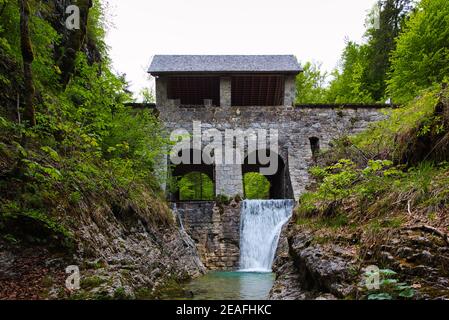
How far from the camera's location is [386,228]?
116 inches

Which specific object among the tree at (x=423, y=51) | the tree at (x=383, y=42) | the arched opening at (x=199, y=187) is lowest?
the arched opening at (x=199, y=187)

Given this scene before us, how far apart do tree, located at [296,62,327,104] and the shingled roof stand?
270 inches

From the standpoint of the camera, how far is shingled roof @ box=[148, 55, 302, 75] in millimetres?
13820

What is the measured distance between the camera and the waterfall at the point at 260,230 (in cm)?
993

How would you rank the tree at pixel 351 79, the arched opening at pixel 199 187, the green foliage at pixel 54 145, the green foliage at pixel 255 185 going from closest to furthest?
the green foliage at pixel 54 145
the tree at pixel 351 79
the arched opening at pixel 199 187
the green foliage at pixel 255 185

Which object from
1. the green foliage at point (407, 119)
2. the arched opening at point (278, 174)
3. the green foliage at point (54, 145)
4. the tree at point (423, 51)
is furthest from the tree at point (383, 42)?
the green foliage at point (54, 145)

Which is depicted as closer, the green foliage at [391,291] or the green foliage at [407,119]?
the green foliage at [391,291]

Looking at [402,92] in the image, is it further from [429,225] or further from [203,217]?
[429,225]

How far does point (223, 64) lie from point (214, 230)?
8.45 metres

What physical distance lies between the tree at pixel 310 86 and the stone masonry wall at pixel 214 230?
14022 mm

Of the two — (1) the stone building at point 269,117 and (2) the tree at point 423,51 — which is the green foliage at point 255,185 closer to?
(1) the stone building at point 269,117

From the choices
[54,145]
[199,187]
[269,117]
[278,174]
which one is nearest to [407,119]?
[54,145]

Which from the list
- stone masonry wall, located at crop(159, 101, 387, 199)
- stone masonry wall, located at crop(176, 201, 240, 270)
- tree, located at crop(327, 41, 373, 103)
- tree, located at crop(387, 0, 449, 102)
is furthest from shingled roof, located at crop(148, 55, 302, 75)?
stone masonry wall, located at crop(176, 201, 240, 270)
